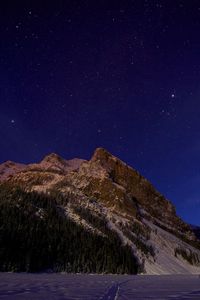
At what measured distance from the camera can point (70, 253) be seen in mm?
145625

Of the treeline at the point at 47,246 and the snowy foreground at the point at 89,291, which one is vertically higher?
the treeline at the point at 47,246

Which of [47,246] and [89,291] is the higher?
[47,246]

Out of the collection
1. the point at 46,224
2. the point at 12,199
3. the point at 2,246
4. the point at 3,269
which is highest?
the point at 12,199

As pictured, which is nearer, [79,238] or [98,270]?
[98,270]

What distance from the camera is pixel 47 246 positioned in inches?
5492

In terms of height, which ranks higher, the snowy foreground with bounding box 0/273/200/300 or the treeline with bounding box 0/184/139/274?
the treeline with bounding box 0/184/139/274

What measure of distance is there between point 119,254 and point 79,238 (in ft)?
76.5

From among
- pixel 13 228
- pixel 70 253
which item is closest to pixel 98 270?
pixel 70 253

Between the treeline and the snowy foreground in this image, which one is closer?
the snowy foreground

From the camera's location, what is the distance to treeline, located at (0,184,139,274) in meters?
116

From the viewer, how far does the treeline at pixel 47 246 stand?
116 meters

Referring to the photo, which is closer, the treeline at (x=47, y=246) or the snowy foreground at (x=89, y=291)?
the snowy foreground at (x=89, y=291)

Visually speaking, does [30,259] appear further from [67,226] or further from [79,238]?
[67,226]

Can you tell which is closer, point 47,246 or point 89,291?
point 89,291
